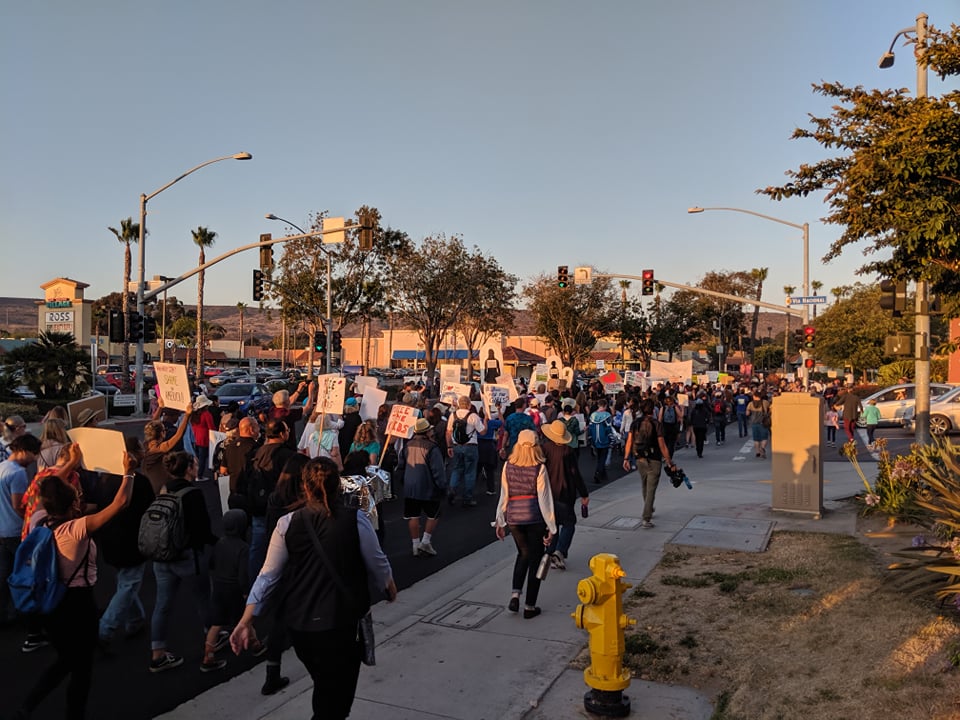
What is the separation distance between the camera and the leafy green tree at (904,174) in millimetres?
8930

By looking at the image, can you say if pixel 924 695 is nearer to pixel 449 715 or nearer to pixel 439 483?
pixel 449 715

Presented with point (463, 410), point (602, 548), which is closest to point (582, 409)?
point (463, 410)

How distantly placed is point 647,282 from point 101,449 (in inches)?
1041

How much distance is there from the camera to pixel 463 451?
12.9 m

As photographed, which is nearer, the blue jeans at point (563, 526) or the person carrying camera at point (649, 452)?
the blue jeans at point (563, 526)

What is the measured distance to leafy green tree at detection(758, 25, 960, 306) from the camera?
8930 mm

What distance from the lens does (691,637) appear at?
20.7 feet

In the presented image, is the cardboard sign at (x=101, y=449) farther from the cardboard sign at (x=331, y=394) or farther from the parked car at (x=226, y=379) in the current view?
the parked car at (x=226, y=379)

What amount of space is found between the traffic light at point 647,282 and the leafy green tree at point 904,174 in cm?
1827

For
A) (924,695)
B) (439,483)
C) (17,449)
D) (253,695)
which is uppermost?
(17,449)

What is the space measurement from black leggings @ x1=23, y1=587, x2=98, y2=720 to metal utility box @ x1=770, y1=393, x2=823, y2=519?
30.2 ft

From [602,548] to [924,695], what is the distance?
5152 millimetres

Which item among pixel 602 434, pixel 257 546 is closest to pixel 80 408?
pixel 257 546

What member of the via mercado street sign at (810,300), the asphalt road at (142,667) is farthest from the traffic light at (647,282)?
the asphalt road at (142,667)
